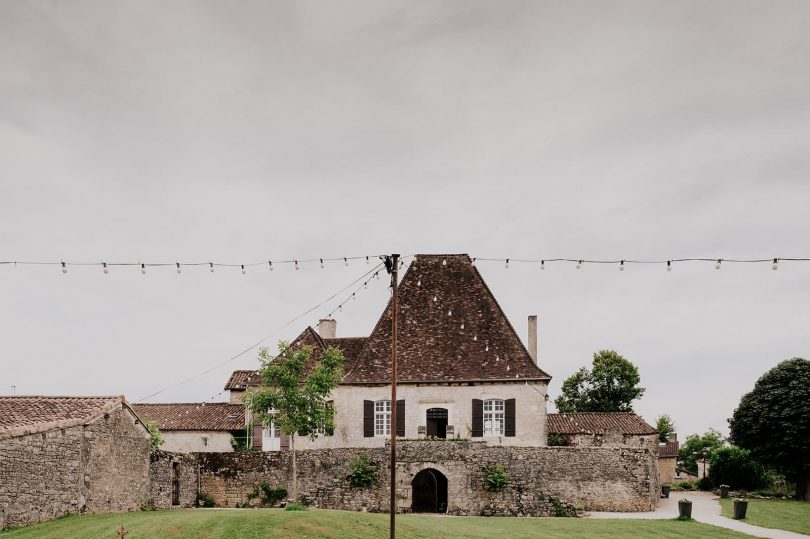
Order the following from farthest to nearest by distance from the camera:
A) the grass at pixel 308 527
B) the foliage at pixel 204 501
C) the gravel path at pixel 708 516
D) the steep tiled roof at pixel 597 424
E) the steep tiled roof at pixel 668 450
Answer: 1. the steep tiled roof at pixel 668 450
2. the steep tiled roof at pixel 597 424
3. the foliage at pixel 204 501
4. the gravel path at pixel 708 516
5. the grass at pixel 308 527

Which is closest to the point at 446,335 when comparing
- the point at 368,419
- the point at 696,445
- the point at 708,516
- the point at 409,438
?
the point at 409,438

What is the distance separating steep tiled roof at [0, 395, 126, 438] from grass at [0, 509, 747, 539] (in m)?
2.70

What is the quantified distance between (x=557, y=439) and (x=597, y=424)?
284cm

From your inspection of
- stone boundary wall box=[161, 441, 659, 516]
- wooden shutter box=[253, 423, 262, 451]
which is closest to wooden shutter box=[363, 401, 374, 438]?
stone boundary wall box=[161, 441, 659, 516]

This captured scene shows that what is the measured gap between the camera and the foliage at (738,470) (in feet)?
158

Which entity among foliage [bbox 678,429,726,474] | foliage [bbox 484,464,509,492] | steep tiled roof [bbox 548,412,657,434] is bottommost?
foliage [bbox 678,429,726,474]

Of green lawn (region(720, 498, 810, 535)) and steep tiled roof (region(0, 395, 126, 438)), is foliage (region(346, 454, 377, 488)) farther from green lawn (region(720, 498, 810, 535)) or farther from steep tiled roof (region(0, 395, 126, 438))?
green lawn (region(720, 498, 810, 535))

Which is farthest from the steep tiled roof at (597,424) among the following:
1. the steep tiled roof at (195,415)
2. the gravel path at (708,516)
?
the steep tiled roof at (195,415)

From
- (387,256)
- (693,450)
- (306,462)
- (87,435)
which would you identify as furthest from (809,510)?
(693,450)

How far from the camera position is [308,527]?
20.8 m

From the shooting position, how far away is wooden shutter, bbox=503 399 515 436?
36.2 m

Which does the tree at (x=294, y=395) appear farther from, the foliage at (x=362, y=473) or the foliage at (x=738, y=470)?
the foliage at (x=738, y=470)

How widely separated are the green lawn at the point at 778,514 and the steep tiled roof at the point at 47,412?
24.2m

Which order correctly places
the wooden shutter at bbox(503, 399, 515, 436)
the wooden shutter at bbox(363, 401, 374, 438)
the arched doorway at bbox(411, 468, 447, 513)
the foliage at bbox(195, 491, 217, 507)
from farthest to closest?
the wooden shutter at bbox(363, 401, 374, 438) → the wooden shutter at bbox(503, 399, 515, 436) → the arched doorway at bbox(411, 468, 447, 513) → the foliage at bbox(195, 491, 217, 507)
